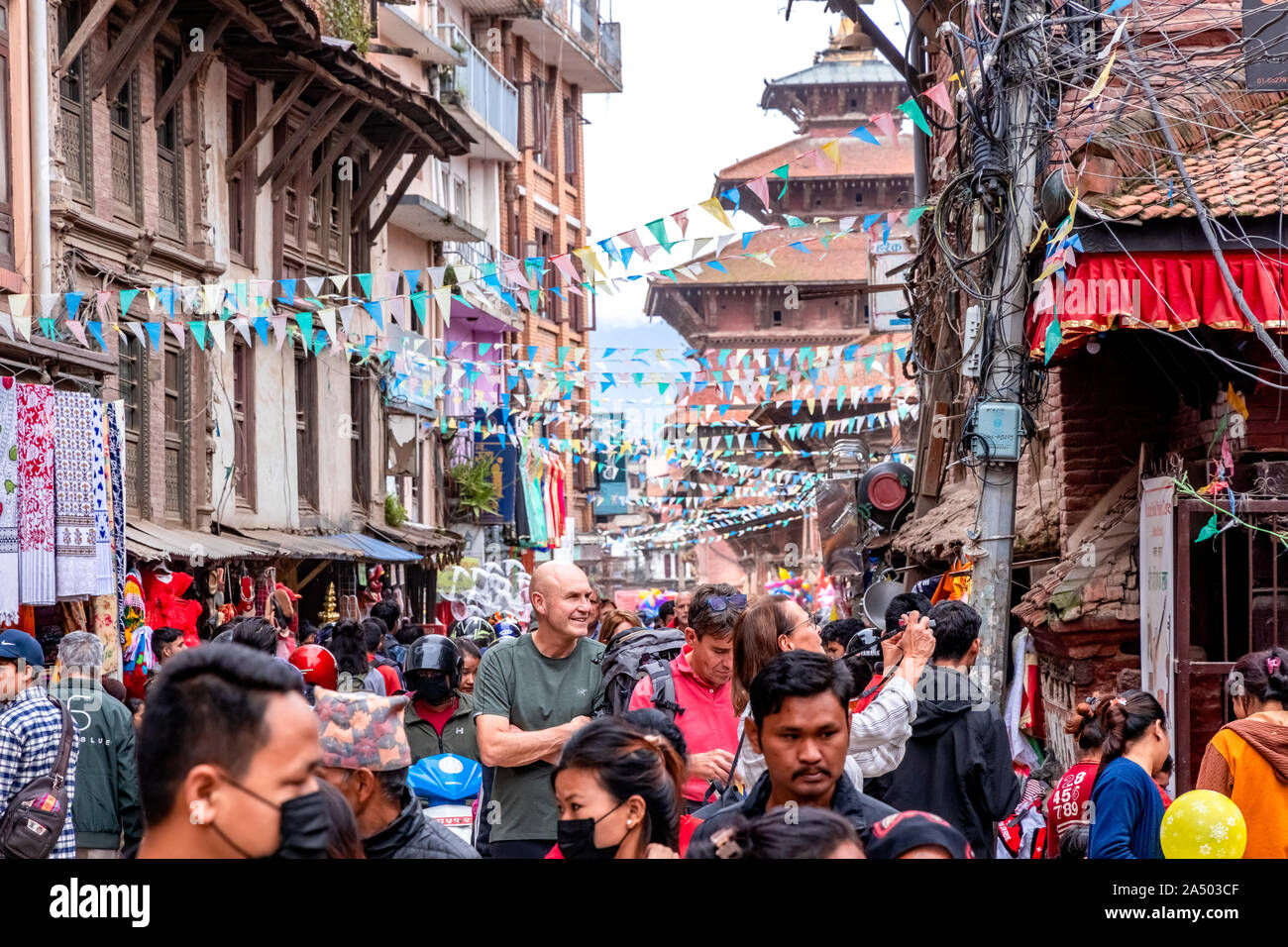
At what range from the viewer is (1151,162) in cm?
996

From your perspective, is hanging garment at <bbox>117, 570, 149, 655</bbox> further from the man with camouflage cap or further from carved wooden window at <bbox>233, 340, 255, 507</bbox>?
the man with camouflage cap

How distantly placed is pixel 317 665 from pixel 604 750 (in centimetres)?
691

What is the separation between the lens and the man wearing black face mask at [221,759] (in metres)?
2.61

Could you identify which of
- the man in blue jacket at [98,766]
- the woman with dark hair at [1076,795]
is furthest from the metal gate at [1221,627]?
the man in blue jacket at [98,766]

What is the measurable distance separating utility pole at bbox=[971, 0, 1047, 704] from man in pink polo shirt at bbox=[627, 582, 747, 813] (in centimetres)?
350

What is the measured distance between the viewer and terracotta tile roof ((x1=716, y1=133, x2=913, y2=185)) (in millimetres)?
52844

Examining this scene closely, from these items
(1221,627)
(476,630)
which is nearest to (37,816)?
(1221,627)

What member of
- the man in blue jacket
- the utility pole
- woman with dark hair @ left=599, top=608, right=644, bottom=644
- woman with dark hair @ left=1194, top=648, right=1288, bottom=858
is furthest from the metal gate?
the man in blue jacket

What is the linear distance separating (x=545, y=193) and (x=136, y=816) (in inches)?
1329

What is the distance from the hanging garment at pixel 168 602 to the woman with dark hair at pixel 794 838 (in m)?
12.7

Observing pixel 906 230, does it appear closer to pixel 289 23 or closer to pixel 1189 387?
pixel 289 23

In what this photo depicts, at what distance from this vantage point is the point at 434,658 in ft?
23.7

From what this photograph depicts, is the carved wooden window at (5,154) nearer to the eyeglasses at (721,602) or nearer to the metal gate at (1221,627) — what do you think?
the eyeglasses at (721,602)

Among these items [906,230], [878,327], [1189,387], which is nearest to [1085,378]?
[1189,387]
